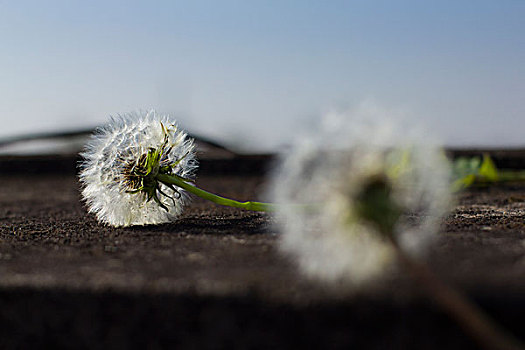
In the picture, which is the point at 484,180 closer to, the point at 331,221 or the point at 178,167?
the point at 178,167

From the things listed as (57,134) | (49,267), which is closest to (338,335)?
(49,267)

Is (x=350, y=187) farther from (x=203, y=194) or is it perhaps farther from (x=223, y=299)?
(x=203, y=194)

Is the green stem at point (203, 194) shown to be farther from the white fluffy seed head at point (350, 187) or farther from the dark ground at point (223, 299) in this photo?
the white fluffy seed head at point (350, 187)

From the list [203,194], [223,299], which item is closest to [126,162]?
[203,194]

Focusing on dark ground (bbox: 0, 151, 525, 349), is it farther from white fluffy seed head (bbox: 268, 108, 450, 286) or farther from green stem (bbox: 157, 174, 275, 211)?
green stem (bbox: 157, 174, 275, 211)

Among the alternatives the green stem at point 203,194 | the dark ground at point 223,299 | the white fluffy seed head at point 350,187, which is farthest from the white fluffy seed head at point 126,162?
the white fluffy seed head at point 350,187

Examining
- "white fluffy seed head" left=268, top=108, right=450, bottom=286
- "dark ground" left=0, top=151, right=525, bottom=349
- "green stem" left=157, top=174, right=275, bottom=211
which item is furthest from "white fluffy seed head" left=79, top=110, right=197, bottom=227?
"white fluffy seed head" left=268, top=108, right=450, bottom=286
